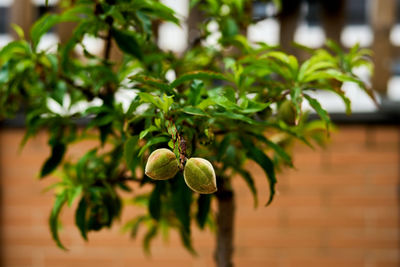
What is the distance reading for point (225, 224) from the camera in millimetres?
788

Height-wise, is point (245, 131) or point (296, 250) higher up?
point (245, 131)

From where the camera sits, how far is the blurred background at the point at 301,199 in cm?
151

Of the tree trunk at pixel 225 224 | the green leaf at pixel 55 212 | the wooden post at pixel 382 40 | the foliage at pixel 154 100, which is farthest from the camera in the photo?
the wooden post at pixel 382 40

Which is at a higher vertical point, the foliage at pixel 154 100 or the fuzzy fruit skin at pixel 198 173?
the foliage at pixel 154 100

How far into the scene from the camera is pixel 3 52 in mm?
609

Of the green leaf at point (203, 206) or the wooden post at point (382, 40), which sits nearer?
the green leaf at point (203, 206)

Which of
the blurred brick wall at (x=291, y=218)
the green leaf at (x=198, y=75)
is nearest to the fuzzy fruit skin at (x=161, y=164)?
the green leaf at (x=198, y=75)

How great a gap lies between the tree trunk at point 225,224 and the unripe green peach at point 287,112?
0.54 ft

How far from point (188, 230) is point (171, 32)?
1.12 m

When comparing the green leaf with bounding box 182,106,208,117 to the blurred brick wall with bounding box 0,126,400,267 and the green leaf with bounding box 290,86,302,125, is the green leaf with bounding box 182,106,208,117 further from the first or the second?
the blurred brick wall with bounding box 0,126,400,267

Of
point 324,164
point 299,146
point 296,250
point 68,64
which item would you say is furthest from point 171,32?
point 68,64

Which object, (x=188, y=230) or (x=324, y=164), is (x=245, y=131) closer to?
(x=188, y=230)

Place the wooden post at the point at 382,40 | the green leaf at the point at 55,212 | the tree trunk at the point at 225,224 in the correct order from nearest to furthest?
1. the green leaf at the point at 55,212
2. the tree trunk at the point at 225,224
3. the wooden post at the point at 382,40

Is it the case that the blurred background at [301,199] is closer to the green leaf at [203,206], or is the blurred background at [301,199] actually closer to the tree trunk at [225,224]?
the tree trunk at [225,224]
